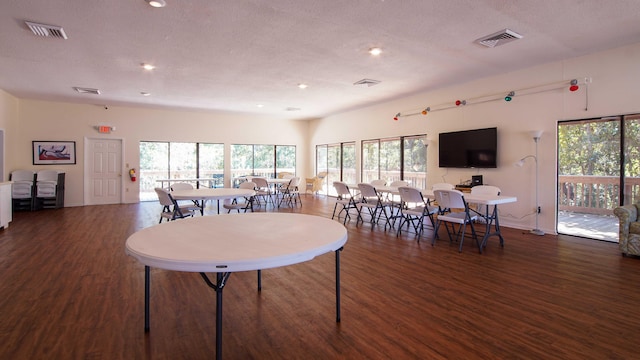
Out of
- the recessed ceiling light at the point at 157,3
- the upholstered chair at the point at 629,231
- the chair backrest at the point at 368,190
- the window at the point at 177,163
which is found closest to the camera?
the recessed ceiling light at the point at 157,3

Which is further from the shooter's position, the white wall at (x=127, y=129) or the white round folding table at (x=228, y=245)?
the white wall at (x=127, y=129)

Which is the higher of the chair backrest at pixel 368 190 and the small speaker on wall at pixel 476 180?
the small speaker on wall at pixel 476 180

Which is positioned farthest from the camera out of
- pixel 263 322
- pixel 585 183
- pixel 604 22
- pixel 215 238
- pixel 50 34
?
pixel 585 183

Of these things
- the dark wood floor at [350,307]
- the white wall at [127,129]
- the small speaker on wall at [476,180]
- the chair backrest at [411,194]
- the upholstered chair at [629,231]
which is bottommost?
the dark wood floor at [350,307]

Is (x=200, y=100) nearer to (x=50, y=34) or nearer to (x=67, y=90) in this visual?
(x=67, y=90)

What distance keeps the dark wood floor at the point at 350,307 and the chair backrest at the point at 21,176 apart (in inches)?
194

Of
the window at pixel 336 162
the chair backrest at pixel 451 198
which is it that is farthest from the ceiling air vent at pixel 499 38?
the window at pixel 336 162

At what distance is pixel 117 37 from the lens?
4148 mm

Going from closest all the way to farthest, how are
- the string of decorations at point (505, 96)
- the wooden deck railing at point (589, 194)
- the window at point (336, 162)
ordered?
1. the string of decorations at point (505, 96)
2. the wooden deck railing at point (589, 194)
3. the window at point (336, 162)

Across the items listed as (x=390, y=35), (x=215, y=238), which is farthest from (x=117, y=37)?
(x=215, y=238)

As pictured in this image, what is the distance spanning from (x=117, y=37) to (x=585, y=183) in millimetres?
8422

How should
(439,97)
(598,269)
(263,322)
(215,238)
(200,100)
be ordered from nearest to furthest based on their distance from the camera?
(215,238), (263,322), (598,269), (439,97), (200,100)

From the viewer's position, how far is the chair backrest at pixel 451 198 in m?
4.20

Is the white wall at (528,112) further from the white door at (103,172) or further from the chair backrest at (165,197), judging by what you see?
the white door at (103,172)
